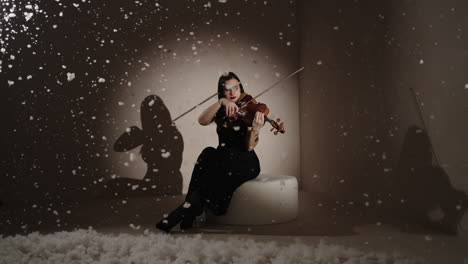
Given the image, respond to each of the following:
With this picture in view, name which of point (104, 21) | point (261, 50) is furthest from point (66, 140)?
point (261, 50)

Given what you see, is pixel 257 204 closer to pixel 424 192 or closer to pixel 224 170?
pixel 224 170

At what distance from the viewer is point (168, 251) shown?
1.88m

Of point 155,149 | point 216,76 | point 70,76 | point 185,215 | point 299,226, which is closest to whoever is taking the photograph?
point 185,215

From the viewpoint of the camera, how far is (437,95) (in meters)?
2.33

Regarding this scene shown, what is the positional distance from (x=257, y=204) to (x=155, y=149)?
59.2 inches

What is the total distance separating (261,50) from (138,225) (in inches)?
79.6

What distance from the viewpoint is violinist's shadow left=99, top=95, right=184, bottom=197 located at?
377 cm

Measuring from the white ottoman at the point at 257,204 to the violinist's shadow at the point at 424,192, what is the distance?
2.12 feet

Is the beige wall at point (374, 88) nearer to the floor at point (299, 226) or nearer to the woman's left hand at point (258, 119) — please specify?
the floor at point (299, 226)

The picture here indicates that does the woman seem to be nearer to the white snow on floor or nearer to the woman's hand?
the woman's hand

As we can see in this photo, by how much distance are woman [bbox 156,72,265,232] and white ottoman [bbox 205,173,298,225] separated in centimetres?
4

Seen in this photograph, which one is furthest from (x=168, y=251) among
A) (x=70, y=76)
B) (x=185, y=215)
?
(x=70, y=76)

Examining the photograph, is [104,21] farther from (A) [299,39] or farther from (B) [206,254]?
(B) [206,254]

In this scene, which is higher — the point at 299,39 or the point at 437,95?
the point at 299,39
